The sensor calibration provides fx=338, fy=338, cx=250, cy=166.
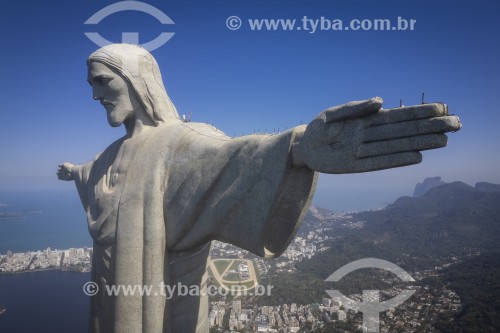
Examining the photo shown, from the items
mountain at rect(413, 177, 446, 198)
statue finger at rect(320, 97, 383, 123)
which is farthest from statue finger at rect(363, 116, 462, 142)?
mountain at rect(413, 177, 446, 198)

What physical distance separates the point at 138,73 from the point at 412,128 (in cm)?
315

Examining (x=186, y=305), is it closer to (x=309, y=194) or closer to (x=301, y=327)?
(x=309, y=194)

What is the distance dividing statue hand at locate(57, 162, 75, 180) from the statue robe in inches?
55.0

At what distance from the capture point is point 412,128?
239 cm

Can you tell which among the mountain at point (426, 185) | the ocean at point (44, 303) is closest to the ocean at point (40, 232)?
the ocean at point (44, 303)

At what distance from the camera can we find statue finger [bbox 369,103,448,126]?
2.32m

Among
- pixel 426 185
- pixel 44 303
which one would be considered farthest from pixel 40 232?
pixel 426 185

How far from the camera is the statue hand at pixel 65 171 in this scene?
17.4 ft

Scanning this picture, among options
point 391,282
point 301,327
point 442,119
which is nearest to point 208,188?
point 442,119

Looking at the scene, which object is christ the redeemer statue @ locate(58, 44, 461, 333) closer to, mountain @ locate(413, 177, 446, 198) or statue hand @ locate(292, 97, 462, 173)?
statue hand @ locate(292, 97, 462, 173)

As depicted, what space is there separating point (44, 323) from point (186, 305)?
22.5 meters

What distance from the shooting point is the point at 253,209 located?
3.11 m

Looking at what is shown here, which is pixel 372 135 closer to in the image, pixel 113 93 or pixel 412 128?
pixel 412 128

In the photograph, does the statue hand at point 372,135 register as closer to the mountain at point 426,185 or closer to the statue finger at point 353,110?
the statue finger at point 353,110
